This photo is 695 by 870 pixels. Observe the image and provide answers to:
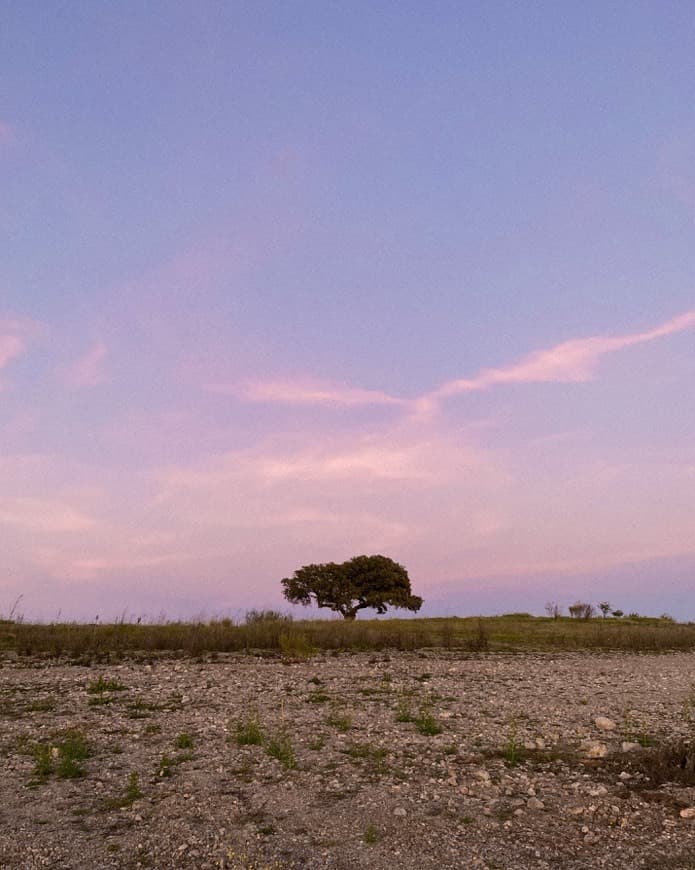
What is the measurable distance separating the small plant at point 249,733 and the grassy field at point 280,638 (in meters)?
14.7

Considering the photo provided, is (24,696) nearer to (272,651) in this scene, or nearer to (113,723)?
(113,723)

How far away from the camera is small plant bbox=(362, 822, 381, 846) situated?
8305 millimetres

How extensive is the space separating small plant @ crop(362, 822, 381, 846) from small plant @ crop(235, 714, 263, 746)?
4.87 m

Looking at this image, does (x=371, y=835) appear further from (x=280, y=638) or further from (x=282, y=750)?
(x=280, y=638)

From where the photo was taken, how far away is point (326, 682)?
21.8m

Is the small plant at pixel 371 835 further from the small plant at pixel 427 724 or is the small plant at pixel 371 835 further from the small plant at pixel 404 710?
the small plant at pixel 404 710

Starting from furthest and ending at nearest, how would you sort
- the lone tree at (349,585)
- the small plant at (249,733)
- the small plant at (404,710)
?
1. the lone tree at (349,585)
2. the small plant at (404,710)
3. the small plant at (249,733)

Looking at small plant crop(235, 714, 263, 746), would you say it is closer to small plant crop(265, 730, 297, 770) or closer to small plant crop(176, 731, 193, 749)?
small plant crop(265, 730, 297, 770)

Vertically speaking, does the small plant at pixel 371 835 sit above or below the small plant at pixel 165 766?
below

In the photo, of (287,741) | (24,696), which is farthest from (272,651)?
(287,741)

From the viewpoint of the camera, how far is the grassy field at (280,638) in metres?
30.8

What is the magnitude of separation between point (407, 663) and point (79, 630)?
17.8 m

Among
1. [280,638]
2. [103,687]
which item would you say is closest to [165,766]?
[103,687]

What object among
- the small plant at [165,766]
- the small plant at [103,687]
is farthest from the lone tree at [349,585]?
the small plant at [165,766]
